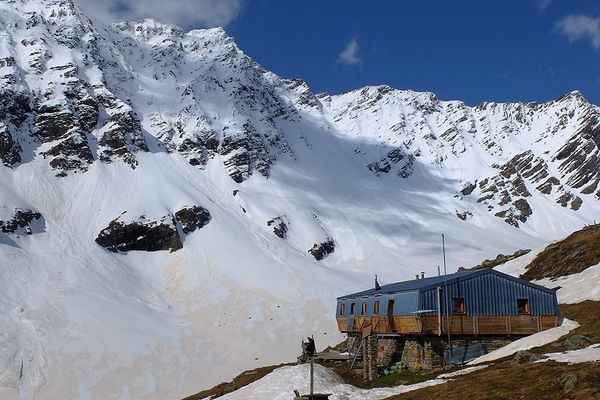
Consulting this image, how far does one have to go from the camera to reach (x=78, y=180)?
509 feet

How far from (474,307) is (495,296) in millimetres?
1874

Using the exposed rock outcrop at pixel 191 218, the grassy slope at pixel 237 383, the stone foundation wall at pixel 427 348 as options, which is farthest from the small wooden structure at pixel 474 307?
the exposed rock outcrop at pixel 191 218

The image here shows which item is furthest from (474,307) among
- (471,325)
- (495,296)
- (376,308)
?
(376,308)

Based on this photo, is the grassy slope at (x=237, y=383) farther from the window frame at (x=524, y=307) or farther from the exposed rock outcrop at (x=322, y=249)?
the exposed rock outcrop at (x=322, y=249)

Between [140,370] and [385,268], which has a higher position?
[385,268]

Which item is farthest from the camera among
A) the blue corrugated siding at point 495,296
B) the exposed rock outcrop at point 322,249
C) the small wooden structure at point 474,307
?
the exposed rock outcrop at point 322,249

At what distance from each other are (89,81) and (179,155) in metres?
37.5

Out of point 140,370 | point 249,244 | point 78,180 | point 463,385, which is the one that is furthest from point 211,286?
point 463,385

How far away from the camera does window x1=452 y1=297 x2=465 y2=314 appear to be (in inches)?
1633

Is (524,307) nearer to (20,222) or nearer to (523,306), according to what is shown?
(523,306)

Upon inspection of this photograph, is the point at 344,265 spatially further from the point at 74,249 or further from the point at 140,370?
the point at 140,370

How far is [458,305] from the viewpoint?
41750mm

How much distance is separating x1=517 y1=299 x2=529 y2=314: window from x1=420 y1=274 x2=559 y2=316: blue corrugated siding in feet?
0.75

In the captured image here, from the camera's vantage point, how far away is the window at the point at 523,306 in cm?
4272
